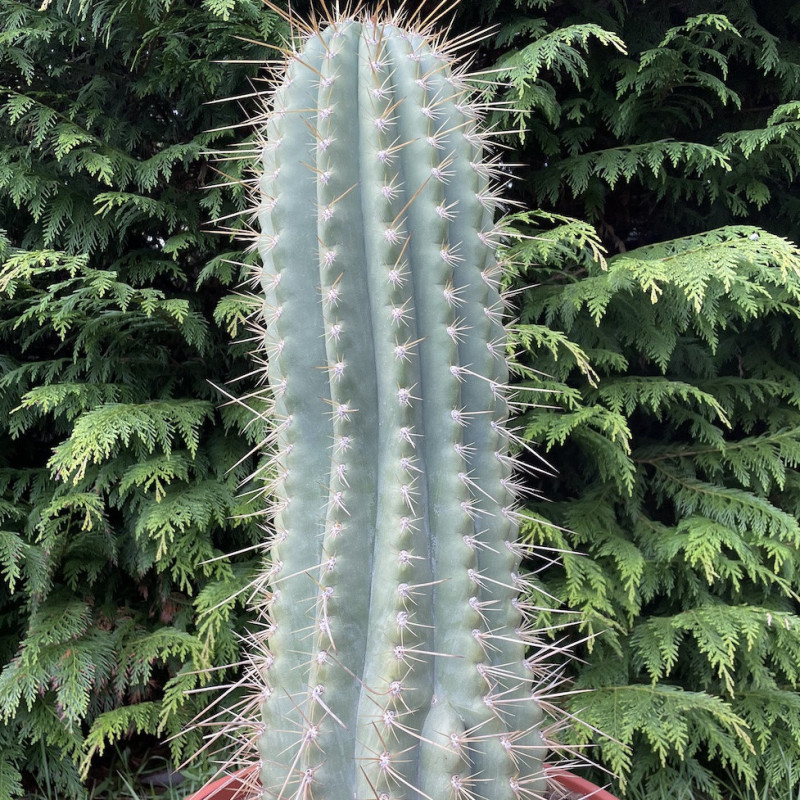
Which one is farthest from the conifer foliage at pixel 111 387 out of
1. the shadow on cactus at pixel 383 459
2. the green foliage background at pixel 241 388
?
the shadow on cactus at pixel 383 459

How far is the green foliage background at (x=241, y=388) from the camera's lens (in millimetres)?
1847

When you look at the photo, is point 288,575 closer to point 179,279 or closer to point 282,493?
point 282,493

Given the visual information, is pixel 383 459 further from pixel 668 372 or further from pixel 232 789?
pixel 668 372

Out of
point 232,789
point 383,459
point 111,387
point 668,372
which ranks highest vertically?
point 668,372

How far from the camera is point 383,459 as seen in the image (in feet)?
3.08

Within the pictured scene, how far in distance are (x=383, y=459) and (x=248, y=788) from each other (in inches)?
24.0

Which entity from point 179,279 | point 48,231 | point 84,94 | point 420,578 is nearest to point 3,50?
point 84,94

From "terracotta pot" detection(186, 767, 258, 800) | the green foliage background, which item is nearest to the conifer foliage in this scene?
the green foliage background

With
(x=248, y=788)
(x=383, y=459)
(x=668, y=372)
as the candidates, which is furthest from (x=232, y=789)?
(x=668, y=372)

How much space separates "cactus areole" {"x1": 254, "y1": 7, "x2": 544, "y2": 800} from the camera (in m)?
0.89

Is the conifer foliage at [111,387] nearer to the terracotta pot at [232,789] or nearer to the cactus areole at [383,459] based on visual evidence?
the terracotta pot at [232,789]

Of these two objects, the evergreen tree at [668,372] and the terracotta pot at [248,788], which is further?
the evergreen tree at [668,372]

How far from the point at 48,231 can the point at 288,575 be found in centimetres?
159

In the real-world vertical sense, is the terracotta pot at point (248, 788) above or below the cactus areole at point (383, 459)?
below
